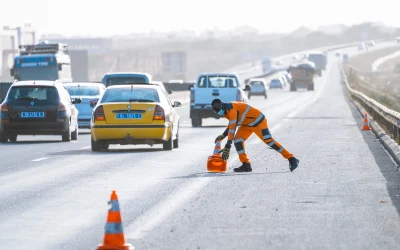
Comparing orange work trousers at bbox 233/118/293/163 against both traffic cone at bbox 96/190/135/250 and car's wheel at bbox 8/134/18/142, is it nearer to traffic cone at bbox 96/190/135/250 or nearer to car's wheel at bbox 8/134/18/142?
traffic cone at bbox 96/190/135/250

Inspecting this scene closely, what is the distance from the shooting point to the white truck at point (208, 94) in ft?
121

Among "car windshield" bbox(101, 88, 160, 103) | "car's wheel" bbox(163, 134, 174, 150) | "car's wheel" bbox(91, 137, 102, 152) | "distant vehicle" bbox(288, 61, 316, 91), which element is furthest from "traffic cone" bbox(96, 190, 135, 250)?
"distant vehicle" bbox(288, 61, 316, 91)

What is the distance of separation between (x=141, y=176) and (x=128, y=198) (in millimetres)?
3306

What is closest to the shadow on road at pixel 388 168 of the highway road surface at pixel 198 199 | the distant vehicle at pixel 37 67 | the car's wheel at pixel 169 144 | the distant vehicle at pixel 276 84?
the highway road surface at pixel 198 199

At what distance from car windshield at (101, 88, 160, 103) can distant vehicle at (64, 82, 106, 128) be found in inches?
354

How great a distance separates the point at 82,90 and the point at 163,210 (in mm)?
22098

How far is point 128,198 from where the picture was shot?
13.5 metres

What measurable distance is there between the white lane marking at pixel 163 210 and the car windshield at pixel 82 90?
59.0 feet

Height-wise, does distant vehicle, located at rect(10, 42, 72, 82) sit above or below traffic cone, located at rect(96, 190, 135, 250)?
below

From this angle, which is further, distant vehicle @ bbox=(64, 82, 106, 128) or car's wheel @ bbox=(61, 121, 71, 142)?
distant vehicle @ bbox=(64, 82, 106, 128)

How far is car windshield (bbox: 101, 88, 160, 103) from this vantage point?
23047mm

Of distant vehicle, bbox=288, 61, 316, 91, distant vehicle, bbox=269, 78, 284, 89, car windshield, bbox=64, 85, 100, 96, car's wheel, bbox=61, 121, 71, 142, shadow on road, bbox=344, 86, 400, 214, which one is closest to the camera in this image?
shadow on road, bbox=344, 86, 400, 214

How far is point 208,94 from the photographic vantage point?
123ft

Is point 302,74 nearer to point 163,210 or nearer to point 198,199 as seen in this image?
point 198,199
